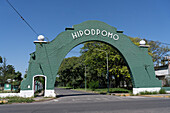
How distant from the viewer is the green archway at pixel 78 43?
878 inches

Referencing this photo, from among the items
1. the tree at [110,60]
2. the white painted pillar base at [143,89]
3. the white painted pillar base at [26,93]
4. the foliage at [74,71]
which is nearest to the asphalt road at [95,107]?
the white painted pillar base at [26,93]

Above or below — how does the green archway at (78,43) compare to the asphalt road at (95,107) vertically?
above

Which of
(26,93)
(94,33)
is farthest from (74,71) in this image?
(26,93)

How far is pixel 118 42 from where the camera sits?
83.2ft

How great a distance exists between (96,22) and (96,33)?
1624mm

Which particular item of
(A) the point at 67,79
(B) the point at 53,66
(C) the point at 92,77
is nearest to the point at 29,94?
(B) the point at 53,66

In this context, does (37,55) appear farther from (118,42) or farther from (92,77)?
(92,77)

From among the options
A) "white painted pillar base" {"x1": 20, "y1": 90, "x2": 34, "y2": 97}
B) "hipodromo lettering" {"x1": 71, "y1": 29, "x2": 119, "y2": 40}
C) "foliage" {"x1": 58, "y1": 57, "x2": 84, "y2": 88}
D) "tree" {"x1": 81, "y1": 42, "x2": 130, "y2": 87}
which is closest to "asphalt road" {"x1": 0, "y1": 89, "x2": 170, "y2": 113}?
"white painted pillar base" {"x1": 20, "y1": 90, "x2": 34, "y2": 97}

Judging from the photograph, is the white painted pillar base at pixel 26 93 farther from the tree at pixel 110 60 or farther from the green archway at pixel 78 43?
the tree at pixel 110 60

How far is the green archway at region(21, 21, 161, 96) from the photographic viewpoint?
878 inches

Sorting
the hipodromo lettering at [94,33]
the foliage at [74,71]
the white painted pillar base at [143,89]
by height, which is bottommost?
the white painted pillar base at [143,89]

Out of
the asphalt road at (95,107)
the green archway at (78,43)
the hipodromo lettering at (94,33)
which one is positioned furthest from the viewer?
the hipodromo lettering at (94,33)

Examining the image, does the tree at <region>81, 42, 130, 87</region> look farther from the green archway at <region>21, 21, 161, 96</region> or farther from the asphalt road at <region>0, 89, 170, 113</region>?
the asphalt road at <region>0, 89, 170, 113</region>

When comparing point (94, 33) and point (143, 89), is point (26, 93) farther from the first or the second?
point (143, 89)
